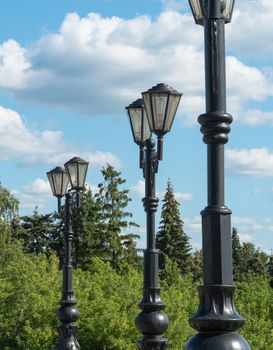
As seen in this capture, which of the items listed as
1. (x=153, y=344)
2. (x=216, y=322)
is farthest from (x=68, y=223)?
(x=216, y=322)

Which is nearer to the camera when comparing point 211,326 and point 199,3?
point 211,326

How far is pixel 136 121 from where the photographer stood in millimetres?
12961

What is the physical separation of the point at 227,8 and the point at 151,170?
252 inches

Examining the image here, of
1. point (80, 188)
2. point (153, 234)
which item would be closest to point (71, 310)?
point (80, 188)

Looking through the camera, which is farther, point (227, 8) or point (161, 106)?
point (161, 106)

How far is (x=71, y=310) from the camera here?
18203 mm

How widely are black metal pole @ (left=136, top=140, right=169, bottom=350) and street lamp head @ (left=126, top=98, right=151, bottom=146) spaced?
15cm

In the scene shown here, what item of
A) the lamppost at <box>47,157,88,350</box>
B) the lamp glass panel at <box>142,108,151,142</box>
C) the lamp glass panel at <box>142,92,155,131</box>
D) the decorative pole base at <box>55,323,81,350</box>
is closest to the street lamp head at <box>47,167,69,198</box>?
the lamppost at <box>47,157,88,350</box>

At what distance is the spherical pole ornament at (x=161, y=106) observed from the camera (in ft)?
37.9

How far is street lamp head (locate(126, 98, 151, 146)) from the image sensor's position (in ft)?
42.2

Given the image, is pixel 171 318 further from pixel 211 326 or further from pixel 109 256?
pixel 109 256

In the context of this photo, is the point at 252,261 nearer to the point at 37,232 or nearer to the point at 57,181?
the point at 37,232

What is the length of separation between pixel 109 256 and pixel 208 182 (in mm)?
61333

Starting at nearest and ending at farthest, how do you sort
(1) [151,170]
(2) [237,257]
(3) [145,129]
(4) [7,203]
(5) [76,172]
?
(1) [151,170] → (3) [145,129] → (5) [76,172] → (4) [7,203] → (2) [237,257]
